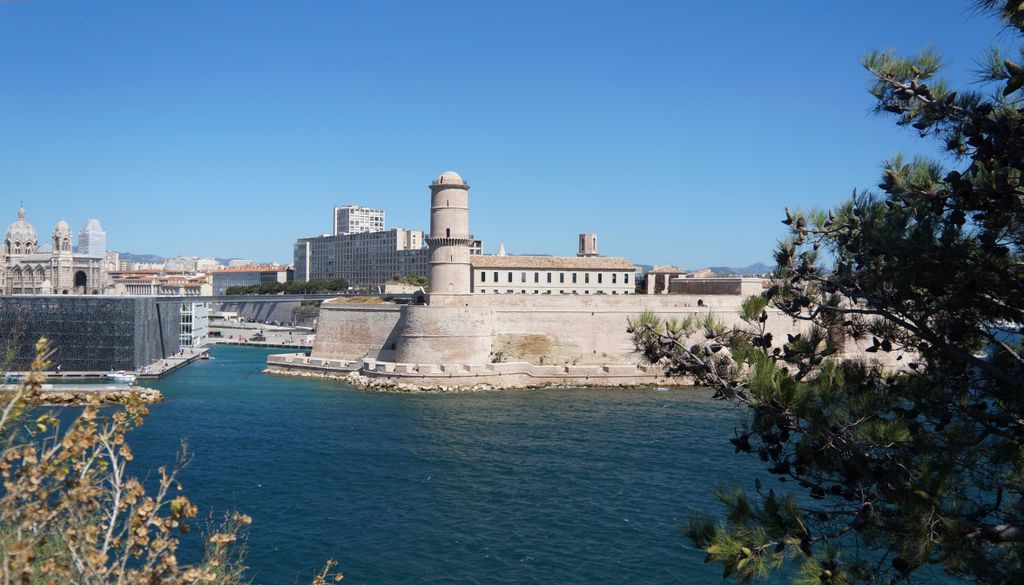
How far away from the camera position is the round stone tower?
107 feet

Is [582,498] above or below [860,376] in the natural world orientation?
below

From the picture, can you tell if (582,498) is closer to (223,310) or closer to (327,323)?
(327,323)

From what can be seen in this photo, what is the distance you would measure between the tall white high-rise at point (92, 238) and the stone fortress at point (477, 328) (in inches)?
2635

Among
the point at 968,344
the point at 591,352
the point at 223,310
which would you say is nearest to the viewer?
the point at 968,344

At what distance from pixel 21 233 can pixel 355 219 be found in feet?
220

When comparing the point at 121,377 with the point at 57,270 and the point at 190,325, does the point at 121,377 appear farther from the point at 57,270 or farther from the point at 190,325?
the point at 57,270

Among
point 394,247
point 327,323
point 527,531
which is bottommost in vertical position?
point 527,531

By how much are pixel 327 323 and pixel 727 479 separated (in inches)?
1015

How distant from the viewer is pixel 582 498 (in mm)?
15156

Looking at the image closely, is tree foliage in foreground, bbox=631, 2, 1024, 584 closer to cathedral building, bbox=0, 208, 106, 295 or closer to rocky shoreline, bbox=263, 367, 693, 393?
rocky shoreline, bbox=263, 367, 693, 393

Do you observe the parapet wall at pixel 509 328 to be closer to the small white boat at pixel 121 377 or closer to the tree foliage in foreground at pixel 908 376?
the small white boat at pixel 121 377

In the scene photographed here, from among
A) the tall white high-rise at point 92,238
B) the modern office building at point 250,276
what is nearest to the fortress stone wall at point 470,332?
the tall white high-rise at point 92,238

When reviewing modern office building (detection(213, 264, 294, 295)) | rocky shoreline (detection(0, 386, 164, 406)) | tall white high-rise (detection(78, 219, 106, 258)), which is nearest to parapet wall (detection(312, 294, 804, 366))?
rocky shoreline (detection(0, 386, 164, 406))

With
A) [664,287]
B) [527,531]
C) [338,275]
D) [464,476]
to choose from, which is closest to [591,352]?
[664,287]
